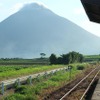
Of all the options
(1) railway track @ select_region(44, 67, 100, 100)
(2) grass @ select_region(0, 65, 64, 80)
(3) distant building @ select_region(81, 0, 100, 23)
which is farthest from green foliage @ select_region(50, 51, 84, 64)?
(3) distant building @ select_region(81, 0, 100, 23)

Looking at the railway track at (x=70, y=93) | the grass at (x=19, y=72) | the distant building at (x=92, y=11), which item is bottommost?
the railway track at (x=70, y=93)

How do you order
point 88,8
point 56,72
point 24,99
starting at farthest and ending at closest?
point 56,72 < point 24,99 < point 88,8

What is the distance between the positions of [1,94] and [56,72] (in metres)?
23.3

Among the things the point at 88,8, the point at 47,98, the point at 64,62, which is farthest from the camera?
the point at 64,62

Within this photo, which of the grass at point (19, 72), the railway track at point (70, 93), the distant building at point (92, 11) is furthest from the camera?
the grass at point (19, 72)

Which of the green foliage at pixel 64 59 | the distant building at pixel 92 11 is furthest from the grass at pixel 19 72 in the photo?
the green foliage at pixel 64 59

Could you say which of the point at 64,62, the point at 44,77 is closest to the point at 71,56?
the point at 64,62

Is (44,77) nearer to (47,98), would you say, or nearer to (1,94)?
(1,94)

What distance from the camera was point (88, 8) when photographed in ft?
51.8

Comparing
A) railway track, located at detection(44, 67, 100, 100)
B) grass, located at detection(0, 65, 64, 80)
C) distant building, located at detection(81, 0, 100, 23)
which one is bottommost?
Result: railway track, located at detection(44, 67, 100, 100)

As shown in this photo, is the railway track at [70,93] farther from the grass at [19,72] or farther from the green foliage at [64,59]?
the green foliage at [64,59]

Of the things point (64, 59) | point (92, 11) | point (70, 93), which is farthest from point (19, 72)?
point (64, 59)

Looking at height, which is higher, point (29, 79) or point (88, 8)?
point (88, 8)

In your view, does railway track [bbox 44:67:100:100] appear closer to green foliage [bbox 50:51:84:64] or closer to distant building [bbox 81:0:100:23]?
distant building [bbox 81:0:100:23]
